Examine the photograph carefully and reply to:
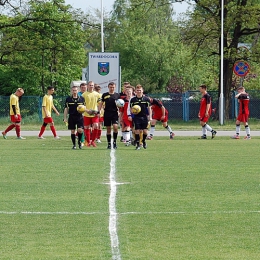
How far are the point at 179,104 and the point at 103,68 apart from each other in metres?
11.7

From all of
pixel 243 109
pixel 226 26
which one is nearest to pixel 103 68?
pixel 243 109

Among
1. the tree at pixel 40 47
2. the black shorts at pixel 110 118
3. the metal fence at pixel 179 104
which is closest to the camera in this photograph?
the black shorts at pixel 110 118

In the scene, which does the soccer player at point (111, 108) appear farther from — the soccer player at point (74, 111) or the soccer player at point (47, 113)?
the soccer player at point (47, 113)

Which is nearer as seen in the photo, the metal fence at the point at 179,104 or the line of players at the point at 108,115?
the line of players at the point at 108,115

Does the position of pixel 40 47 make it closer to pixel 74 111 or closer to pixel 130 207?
pixel 74 111

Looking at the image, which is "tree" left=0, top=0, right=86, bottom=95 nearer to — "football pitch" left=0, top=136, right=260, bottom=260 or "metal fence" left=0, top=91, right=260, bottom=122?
"metal fence" left=0, top=91, right=260, bottom=122

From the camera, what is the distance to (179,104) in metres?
47.1

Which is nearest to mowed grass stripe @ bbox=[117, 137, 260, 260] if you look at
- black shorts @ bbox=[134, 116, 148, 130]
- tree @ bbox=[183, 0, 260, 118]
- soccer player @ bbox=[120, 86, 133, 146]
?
black shorts @ bbox=[134, 116, 148, 130]

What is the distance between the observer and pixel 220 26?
43250 millimetres

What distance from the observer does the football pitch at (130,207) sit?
834 centimetres

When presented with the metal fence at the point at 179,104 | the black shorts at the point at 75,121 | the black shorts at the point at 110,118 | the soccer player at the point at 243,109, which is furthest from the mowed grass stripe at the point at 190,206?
the metal fence at the point at 179,104

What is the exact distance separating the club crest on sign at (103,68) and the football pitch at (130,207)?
1597 centimetres

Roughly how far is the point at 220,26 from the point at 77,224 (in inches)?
1358

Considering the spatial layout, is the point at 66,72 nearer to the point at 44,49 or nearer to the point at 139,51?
the point at 44,49
